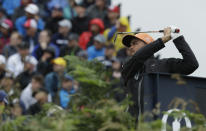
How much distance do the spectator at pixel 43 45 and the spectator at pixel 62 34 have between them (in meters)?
0.22

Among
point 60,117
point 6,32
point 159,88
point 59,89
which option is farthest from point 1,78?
point 60,117

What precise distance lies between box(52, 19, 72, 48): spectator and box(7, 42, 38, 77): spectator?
104cm

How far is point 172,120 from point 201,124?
43.6 inches

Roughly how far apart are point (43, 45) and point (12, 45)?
697mm

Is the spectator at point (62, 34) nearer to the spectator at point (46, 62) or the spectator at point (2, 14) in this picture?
the spectator at point (46, 62)

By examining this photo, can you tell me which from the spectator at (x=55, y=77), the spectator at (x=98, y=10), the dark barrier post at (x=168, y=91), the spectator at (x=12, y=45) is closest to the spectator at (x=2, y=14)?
the spectator at (x=12, y=45)

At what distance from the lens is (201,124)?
4.65 metres

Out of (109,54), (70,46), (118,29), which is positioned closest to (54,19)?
(70,46)

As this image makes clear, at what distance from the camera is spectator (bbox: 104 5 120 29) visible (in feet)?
49.7

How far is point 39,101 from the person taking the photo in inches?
460

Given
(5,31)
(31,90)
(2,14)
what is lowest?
(31,90)

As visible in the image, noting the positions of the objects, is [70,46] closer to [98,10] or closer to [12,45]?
[12,45]

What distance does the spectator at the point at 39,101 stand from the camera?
11456mm

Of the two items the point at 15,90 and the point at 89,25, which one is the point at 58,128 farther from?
the point at 89,25
